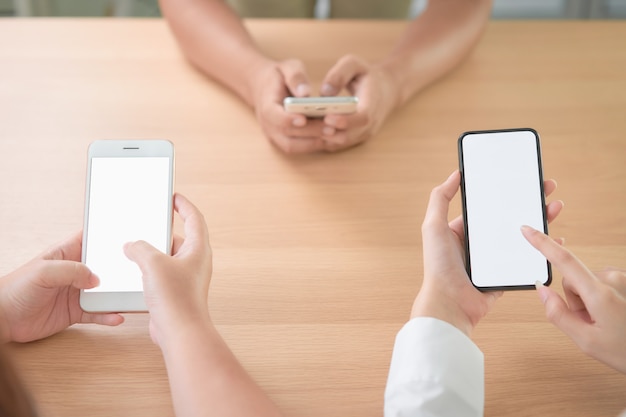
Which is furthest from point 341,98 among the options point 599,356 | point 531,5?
point 531,5

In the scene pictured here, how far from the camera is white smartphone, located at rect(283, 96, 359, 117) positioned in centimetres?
89

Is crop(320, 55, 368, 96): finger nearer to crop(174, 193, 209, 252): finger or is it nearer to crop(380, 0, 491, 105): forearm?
crop(380, 0, 491, 105): forearm

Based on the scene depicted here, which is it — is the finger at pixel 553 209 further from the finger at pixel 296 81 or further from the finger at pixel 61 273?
the finger at pixel 61 273

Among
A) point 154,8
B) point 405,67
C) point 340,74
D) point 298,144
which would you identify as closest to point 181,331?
point 298,144

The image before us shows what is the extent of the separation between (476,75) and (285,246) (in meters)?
0.50

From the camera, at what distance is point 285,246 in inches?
31.9

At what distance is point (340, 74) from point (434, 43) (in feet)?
0.71

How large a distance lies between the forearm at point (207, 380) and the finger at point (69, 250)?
0.19m

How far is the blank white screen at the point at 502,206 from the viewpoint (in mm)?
709

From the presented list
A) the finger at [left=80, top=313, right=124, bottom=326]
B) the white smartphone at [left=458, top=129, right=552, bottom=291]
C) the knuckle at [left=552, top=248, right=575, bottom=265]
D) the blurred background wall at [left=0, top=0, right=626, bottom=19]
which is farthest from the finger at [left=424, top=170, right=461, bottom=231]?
the blurred background wall at [left=0, top=0, right=626, bottom=19]

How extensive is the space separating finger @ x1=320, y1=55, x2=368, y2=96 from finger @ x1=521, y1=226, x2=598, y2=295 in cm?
42

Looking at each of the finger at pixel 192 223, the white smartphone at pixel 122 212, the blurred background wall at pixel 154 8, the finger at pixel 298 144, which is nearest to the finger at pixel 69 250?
the white smartphone at pixel 122 212

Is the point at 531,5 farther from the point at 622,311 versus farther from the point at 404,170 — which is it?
the point at 622,311

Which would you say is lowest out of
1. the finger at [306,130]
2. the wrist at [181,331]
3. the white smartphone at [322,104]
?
the wrist at [181,331]
